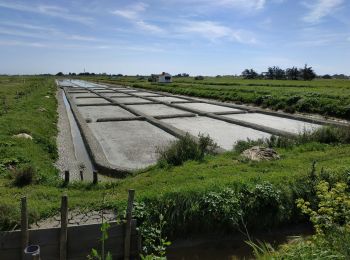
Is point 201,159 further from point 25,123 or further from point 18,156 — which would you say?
point 25,123

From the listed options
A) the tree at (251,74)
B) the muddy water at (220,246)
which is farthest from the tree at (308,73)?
the muddy water at (220,246)

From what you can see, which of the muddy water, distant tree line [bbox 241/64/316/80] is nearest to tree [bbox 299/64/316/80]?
distant tree line [bbox 241/64/316/80]

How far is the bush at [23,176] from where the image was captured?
21.6ft

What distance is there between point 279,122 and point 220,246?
1189cm

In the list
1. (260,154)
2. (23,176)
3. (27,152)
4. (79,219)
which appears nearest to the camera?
(79,219)

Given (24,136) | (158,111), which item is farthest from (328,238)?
(158,111)

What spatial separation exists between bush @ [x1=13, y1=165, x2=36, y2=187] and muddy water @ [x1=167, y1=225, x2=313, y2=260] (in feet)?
10.2

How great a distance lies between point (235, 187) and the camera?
19.7 ft

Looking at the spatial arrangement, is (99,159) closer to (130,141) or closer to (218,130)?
(130,141)

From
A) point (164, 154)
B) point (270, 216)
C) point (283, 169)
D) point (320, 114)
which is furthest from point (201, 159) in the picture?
point (320, 114)

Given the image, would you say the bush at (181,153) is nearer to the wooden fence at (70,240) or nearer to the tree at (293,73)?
the wooden fence at (70,240)

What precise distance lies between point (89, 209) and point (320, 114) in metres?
15.8

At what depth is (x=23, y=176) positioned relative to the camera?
6621mm

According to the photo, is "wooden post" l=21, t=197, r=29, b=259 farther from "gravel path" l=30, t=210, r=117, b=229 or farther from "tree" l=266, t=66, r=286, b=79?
"tree" l=266, t=66, r=286, b=79
